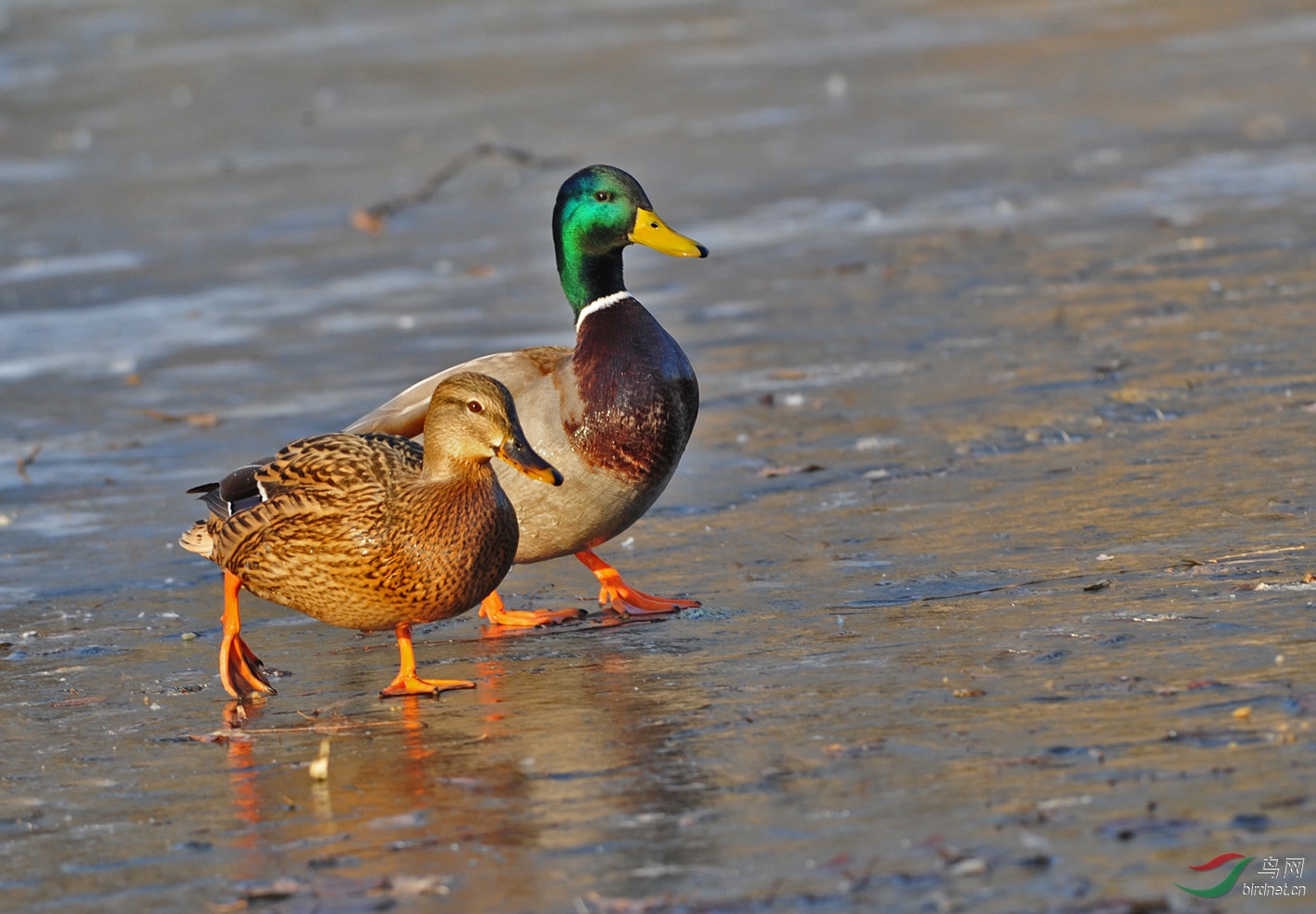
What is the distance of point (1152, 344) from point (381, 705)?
468cm

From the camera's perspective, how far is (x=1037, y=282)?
10.4 metres

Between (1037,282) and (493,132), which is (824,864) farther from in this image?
(493,132)

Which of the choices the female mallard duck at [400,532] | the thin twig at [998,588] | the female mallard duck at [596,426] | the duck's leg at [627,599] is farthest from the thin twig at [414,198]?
the thin twig at [998,588]

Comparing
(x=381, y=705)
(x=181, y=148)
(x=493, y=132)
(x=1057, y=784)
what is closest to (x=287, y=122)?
(x=181, y=148)

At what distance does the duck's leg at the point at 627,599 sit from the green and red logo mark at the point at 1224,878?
2.50m

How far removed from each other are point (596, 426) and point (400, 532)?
39.4 inches

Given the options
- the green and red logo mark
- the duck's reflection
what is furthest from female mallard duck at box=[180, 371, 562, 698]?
the green and red logo mark

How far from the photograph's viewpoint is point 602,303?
251 inches

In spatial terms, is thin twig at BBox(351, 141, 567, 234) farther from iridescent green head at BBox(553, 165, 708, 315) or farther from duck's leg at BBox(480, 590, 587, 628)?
duck's leg at BBox(480, 590, 587, 628)

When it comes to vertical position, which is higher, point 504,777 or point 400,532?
point 400,532

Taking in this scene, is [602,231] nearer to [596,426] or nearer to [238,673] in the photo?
[596,426]

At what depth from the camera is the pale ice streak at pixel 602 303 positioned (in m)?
6.35

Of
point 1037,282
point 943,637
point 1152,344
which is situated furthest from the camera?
point 1037,282

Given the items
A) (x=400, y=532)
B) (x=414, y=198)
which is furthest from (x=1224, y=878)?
(x=414, y=198)
